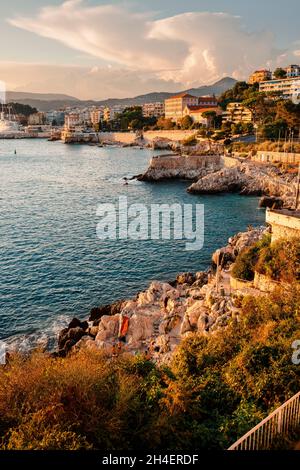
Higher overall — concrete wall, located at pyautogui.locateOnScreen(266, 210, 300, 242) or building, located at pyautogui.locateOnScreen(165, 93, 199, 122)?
building, located at pyautogui.locateOnScreen(165, 93, 199, 122)

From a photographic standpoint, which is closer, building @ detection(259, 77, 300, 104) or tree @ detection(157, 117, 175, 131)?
building @ detection(259, 77, 300, 104)

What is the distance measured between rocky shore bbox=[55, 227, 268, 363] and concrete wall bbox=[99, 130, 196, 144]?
81.4 m

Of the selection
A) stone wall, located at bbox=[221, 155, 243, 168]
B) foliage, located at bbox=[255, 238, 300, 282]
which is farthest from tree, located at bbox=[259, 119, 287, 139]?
foliage, located at bbox=[255, 238, 300, 282]

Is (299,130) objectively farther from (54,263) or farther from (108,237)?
(54,263)

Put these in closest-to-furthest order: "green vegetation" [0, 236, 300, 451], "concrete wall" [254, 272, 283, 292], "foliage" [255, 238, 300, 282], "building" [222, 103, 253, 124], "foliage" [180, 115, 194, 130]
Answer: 1. "green vegetation" [0, 236, 300, 451]
2. "foliage" [255, 238, 300, 282]
3. "concrete wall" [254, 272, 283, 292]
4. "building" [222, 103, 253, 124]
5. "foliage" [180, 115, 194, 130]

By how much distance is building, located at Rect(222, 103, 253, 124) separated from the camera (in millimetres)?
87750

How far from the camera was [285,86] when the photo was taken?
108 m

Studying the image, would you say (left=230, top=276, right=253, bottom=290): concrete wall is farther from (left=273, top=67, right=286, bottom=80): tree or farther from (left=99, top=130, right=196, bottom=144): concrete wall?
(left=273, top=67, right=286, bottom=80): tree

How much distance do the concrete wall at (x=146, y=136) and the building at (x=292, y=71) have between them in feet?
142

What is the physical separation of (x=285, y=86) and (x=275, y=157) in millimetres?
64556

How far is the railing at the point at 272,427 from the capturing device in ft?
19.9

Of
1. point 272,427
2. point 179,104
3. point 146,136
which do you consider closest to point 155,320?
point 272,427

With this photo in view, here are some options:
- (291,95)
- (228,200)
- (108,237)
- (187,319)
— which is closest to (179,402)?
(187,319)

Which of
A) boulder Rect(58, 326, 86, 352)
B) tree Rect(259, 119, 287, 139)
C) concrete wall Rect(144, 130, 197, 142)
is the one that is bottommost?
boulder Rect(58, 326, 86, 352)
